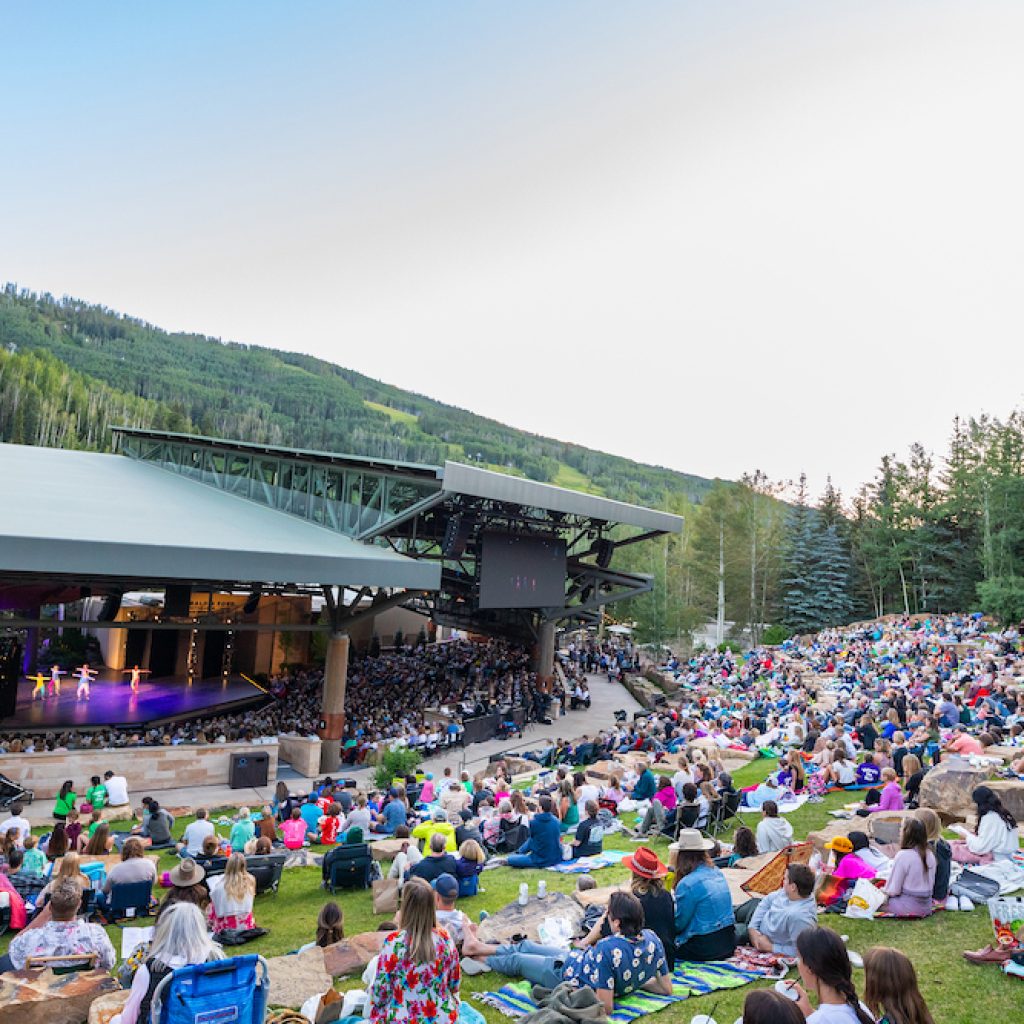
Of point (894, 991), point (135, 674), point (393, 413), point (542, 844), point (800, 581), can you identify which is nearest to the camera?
point (894, 991)

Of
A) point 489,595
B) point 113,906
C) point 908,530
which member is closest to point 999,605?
point 908,530

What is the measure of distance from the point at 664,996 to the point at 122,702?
25094mm

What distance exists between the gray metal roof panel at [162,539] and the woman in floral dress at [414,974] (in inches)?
539

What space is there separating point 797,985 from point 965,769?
6439mm

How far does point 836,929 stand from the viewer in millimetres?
6492

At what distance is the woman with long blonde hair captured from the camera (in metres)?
7.38

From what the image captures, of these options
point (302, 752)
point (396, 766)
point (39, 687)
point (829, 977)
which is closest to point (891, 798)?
point (829, 977)

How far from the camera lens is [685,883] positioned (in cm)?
600

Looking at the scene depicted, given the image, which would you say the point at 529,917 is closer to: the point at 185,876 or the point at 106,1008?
the point at 185,876

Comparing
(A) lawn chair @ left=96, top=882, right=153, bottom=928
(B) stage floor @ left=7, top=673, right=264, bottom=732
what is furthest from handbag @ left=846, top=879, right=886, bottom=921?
(B) stage floor @ left=7, top=673, right=264, bottom=732

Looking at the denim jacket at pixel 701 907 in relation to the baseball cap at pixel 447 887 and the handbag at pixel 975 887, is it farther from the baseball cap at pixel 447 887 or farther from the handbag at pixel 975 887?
the handbag at pixel 975 887

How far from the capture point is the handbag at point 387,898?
8227 millimetres

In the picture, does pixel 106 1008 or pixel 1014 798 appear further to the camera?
pixel 1014 798

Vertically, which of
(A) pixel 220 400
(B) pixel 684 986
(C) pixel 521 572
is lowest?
(B) pixel 684 986
